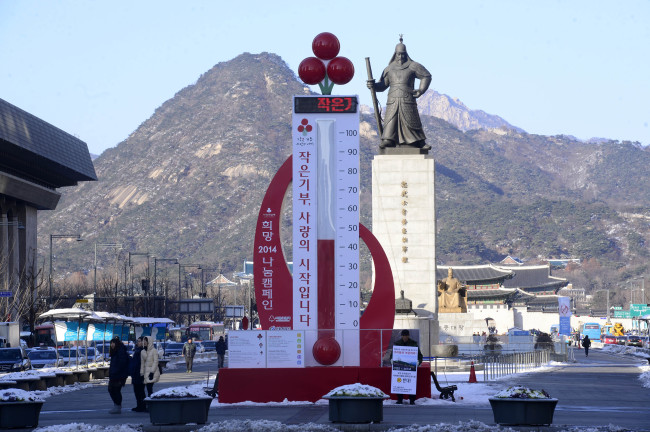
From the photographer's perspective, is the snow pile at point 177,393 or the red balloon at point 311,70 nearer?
the snow pile at point 177,393

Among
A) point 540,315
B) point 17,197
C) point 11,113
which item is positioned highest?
point 11,113

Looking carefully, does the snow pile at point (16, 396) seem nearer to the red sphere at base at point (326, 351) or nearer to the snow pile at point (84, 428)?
the snow pile at point (84, 428)

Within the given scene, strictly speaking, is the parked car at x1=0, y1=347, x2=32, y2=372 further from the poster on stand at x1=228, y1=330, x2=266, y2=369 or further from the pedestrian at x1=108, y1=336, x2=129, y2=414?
the poster on stand at x1=228, y1=330, x2=266, y2=369

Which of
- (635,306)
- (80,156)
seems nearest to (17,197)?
(80,156)

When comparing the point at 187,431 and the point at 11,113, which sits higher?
the point at 11,113

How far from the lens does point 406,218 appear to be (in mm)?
54938

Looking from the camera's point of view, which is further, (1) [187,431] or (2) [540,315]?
(2) [540,315]

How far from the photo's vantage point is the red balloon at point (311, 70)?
89.9 feet

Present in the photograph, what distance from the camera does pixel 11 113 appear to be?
78938 mm

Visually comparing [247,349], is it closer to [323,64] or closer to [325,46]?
[323,64]

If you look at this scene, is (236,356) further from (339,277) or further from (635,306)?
(635,306)

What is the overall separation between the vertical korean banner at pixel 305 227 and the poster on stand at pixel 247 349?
952mm

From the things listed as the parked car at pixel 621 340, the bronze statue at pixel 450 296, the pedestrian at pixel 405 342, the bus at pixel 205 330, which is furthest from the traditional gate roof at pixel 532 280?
the pedestrian at pixel 405 342

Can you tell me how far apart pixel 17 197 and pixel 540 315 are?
2691 inches
